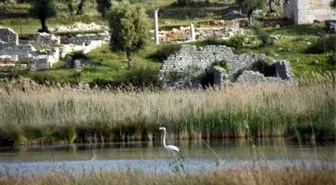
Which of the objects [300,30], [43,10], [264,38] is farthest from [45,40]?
[264,38]

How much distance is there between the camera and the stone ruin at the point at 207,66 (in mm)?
39875

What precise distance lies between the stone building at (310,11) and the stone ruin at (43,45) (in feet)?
38.4

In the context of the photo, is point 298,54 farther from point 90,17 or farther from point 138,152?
point 90,17

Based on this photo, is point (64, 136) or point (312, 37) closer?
point (64, 136)

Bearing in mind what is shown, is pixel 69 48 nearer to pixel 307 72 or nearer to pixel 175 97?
pixel 307 72

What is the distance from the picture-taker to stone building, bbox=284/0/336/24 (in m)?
56.9

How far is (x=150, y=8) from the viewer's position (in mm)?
76125

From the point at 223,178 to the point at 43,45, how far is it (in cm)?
4637

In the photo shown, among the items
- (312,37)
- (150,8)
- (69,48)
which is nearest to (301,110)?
(312,37)

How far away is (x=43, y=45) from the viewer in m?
57.4

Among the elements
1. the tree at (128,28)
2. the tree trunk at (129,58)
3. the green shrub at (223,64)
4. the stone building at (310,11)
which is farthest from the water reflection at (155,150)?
the stone building at (310,11)

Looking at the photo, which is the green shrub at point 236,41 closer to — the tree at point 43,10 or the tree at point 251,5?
the tree at point 251,5

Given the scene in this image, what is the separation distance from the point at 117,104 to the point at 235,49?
20887 mm

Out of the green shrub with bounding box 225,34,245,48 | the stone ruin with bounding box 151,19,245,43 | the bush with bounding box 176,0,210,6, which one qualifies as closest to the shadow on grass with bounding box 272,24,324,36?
the stone ruin with bounding box 151,19,245,43
